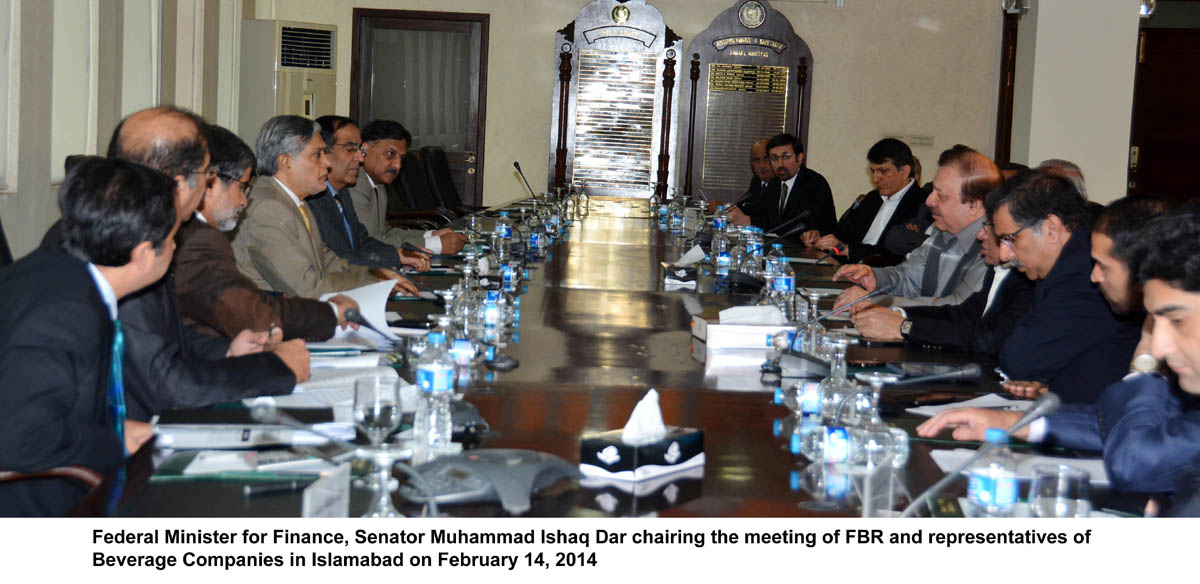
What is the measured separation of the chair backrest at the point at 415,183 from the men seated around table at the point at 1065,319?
5749mm

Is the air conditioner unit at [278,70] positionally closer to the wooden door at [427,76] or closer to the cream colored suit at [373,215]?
the wooden door at [427,76]

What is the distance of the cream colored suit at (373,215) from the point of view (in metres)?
6.08

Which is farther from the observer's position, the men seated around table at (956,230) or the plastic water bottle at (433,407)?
the men seated around table at (956,230)

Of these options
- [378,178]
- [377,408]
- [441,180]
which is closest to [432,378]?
[377,408]

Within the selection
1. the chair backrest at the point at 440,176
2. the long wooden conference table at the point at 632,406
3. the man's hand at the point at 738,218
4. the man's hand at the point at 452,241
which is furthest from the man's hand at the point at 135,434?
the chair backrest at the point at 440,176

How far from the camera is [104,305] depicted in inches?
77.2

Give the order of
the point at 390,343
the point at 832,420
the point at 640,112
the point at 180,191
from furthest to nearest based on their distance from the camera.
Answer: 1. the point at 640,112
2. the point at 390,343
3. the point at 180,191
4. the point at 832,420

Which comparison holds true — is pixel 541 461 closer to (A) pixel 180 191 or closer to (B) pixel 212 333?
(A) pixel 180 191

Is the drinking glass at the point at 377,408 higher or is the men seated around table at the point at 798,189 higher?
the men seated around table at the point at 798,189

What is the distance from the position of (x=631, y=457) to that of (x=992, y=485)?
1.73ft

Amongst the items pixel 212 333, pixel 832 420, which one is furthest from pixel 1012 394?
pixel 212 333

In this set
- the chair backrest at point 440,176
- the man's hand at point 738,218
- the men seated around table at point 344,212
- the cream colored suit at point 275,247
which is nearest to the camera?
→ the cream colored suit at point 275,247

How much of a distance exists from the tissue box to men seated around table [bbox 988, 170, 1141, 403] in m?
1.39

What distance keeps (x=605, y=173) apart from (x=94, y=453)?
27.3 ft
